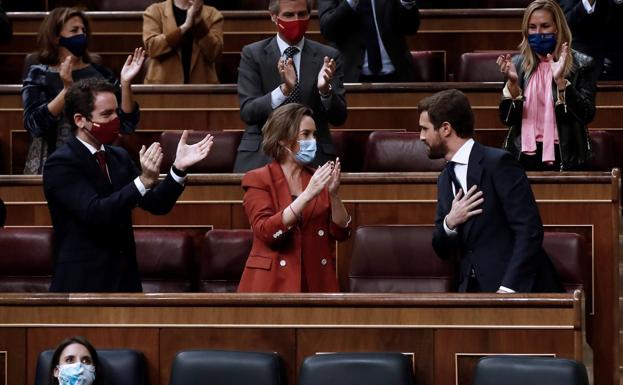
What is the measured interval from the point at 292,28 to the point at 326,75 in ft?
0.94

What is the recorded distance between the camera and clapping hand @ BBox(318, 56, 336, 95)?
360 centimetres

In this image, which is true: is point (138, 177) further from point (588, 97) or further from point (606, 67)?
point (606, 67)

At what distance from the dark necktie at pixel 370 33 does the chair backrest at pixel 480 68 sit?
30 centimetres

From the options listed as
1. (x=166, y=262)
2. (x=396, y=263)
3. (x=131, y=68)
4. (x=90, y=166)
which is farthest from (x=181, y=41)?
(x=90, y=166)

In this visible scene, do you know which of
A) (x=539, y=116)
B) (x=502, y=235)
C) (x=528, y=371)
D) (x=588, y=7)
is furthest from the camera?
(x=588, y=7)

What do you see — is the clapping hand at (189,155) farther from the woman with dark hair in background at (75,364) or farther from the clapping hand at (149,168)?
the woman with dark hair in background at (75,364)

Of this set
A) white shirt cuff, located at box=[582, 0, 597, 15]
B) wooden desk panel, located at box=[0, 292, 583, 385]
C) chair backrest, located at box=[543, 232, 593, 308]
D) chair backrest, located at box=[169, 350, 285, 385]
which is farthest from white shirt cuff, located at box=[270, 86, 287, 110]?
white shirt cuff, located at box=[582, 0, 597, 15]

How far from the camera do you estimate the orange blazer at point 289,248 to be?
10.1 ft

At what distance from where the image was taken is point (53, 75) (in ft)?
13.2

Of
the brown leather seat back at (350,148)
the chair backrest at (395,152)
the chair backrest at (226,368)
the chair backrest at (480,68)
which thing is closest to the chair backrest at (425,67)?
the chair backrest at (480,68)

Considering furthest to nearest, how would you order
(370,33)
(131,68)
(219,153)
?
(370,33) < (219,153) < (131,68)

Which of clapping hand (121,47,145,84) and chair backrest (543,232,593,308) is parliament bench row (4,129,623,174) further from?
chair backrest (543,232,593,308)

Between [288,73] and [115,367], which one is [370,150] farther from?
[115,367]

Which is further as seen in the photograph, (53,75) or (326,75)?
(53,75)
